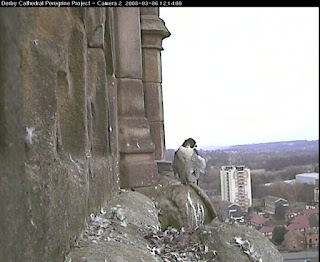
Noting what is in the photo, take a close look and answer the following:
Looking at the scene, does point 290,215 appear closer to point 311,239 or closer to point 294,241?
point 294,241

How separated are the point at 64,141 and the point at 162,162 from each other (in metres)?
3.67

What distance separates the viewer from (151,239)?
2008mm

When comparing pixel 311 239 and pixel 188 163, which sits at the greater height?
pixel 188 163

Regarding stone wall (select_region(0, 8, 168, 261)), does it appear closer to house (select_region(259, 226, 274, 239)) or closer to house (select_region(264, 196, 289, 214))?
house (select_region(259, 226, 274, 239))

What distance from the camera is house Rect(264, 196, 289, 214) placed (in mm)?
4741

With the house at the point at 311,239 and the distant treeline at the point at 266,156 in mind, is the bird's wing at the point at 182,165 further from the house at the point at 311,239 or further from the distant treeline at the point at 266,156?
the house at the point at 311,239

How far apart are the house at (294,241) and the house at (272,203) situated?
0.33 metres

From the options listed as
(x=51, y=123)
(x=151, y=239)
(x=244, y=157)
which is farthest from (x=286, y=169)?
(x=51, y=123)

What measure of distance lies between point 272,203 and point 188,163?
6.97 ft

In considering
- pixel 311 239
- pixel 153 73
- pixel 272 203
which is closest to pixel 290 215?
pixel 311 239

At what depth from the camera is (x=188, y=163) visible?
3559 millimetres

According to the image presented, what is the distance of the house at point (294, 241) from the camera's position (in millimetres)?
4184

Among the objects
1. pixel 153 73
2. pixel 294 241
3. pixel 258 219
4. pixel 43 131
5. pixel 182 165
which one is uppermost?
pixel 153 73

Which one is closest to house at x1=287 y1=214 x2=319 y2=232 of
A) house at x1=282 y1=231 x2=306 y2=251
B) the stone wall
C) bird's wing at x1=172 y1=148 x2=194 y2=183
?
house at x1=282 y1=231 x2=306 y2=251
